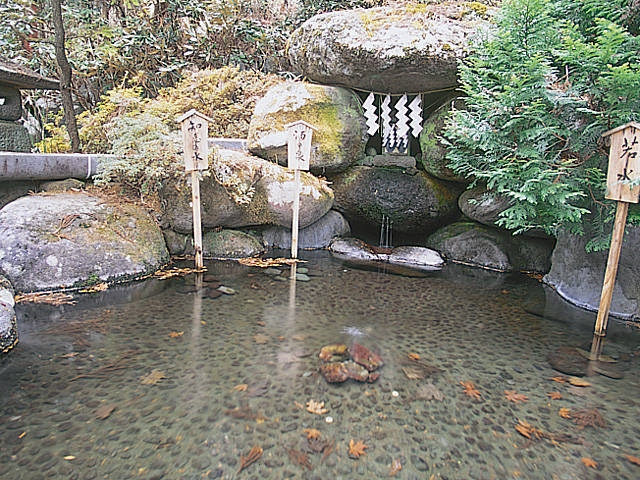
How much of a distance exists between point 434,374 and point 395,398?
0.55 m

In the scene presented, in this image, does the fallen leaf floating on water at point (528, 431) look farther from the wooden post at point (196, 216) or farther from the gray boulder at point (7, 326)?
the wooden post at point (196, 216)

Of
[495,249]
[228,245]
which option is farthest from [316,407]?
[495,249]

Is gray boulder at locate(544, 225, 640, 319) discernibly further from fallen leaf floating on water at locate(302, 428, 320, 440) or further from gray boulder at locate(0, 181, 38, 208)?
gray boulder at locate(0, 181, 38, 208)

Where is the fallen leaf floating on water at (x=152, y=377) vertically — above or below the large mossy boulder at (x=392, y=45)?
below

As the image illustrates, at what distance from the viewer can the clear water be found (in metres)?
2.48

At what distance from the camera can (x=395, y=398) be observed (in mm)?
3205

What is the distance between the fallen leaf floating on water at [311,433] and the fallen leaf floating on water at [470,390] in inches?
50.6

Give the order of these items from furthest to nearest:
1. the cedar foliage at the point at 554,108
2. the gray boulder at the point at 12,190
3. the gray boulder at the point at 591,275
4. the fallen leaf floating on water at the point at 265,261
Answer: the fallen leaf floating on water at the point at 265,261, the gray boulder at the point at 12,190, the gray boulder at the point at 591,275, the cedar foliage at the point at 554,108

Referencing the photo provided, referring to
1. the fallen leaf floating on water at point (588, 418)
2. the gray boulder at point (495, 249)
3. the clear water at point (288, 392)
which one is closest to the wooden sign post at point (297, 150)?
the clear water at point (288, 392)

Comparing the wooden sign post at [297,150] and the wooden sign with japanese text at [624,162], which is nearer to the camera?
the wooden sign with japanese text at [624,162]

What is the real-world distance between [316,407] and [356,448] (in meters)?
0.49

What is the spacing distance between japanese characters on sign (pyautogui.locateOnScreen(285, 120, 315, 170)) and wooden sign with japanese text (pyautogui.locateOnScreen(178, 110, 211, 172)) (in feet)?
4.89

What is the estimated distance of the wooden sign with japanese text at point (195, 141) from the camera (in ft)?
19.3

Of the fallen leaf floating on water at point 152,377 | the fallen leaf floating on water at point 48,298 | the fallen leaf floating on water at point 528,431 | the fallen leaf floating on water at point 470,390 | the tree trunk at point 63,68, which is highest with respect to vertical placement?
Result: the tree trunk at point 63,68
